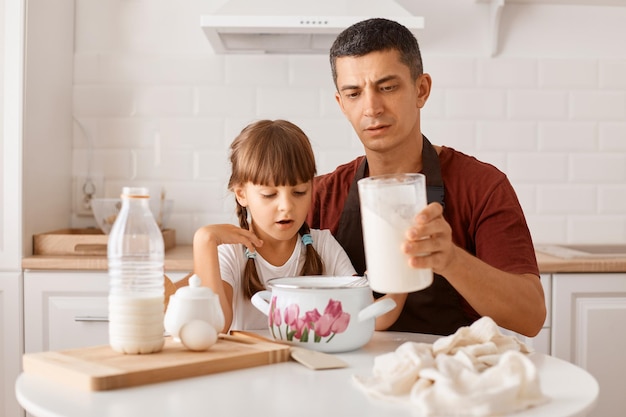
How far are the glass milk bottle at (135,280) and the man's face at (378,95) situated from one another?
753 mm

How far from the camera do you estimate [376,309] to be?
131cm

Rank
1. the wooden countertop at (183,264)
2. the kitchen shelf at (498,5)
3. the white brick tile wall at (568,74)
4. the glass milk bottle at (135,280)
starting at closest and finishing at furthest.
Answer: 1. the glass milk bottle at (135,280)
2. the wooden countertop at (183,264)
3. the kitchen shelf at (498,5)
4. the white brick tile wall at (568,74)

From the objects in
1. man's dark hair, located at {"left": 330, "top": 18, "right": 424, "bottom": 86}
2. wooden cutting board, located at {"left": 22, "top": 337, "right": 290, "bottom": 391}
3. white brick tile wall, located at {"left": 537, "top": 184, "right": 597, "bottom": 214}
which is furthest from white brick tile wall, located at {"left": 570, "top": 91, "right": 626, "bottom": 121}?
wooden cutting board, located at {"left": 22, "top": 337, "right": 290, "bottom": 391}

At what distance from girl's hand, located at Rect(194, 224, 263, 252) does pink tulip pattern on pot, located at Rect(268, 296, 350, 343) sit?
0.30 m

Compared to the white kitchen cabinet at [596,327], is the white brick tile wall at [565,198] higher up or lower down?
higher up

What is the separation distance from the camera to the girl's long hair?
1.65m

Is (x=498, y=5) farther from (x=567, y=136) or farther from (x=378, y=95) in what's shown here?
(x=378, y=95)

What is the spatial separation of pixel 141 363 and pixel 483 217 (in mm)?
1002

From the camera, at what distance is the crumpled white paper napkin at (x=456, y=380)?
0.95 meters

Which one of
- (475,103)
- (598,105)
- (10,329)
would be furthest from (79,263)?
(598,105)

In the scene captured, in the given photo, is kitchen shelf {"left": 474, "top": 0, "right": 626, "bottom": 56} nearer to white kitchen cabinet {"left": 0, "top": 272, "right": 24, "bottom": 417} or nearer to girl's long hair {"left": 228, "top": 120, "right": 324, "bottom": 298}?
girl's long hair {"left": 228, "top": 120, "right": 324, "bottom": 298}

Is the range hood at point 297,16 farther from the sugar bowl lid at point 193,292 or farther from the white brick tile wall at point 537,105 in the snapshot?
the sugar bowl lid at point 193,292

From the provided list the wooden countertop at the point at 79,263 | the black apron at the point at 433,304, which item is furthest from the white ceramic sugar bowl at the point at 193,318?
the wooden countertop at the point at 79,263

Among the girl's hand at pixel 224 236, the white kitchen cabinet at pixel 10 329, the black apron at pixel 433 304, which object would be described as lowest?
the white kitchen cabinet at pixel 10 329
